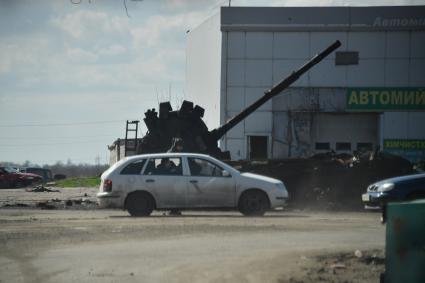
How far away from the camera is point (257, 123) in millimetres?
44719

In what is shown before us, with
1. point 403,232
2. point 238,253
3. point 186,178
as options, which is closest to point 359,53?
point 186,178

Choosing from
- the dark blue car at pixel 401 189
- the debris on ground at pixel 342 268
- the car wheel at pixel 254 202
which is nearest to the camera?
the debris on ground at pixel 342 268

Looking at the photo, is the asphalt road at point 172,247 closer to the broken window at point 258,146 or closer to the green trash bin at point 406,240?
the green trash bin at point 406,240

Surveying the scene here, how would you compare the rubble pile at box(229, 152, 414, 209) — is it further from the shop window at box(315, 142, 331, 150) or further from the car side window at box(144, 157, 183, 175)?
the shop window at box(315, 142, 331, 150)

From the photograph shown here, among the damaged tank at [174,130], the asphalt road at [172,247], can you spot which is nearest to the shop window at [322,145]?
the damaged tank at [174,130]

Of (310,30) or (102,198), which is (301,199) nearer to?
(102,198)

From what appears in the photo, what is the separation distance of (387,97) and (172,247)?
1336 inches

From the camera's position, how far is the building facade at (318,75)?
4372 centimetres

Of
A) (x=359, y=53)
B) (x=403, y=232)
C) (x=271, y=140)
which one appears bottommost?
(x=403, y=232)

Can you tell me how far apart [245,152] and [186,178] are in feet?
85.0

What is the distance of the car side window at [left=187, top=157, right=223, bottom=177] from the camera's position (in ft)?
62.2

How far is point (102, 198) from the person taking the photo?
18.8 metres

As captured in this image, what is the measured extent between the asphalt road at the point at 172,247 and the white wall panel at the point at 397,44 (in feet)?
92.7

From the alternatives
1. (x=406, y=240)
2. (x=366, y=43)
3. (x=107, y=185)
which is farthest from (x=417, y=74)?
(x=406, y=240)
